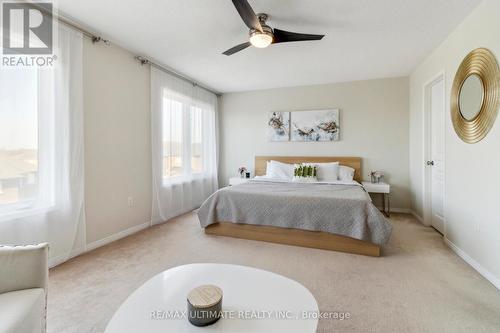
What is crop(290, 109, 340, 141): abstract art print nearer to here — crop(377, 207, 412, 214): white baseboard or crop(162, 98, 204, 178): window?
crop(377, 207, 412, 214): white baseboard

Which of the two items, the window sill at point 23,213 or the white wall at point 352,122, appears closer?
the window sill at point 23,213

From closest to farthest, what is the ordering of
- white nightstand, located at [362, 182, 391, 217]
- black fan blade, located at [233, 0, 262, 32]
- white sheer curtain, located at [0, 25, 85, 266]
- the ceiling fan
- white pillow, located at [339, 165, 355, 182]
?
black fan blade, located at [233, 0, 262, 32], the ceiling fan, white sheer curtain, located at [0, 25, 85, 266], white nightstand, located at [362, 182, 391, 217], white pillow, located at [339, 165, 355, 182]

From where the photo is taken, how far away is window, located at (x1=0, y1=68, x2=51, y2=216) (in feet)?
6.43

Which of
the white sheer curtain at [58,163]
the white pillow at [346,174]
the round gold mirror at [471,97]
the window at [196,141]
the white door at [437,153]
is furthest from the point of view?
the window at [196,141]

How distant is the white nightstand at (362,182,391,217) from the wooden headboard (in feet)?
1.36

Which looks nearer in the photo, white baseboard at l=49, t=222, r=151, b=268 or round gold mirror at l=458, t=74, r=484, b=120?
round gold mirror at l=458, t=74, r=484, b=120

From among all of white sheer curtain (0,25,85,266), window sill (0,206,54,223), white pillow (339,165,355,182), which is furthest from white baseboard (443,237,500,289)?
window sill (0,206,54,223)

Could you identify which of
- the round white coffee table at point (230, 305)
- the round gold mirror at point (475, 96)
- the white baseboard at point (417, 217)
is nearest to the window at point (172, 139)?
the round white coffee table at point (230, 305)

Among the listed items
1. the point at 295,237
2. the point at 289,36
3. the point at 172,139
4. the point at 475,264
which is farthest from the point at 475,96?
the point at 172,139

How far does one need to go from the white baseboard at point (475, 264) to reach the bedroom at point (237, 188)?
0.02 m

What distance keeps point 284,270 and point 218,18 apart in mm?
2626

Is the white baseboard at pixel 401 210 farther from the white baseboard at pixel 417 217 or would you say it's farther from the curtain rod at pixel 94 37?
the curtain rod at pixel 94 37

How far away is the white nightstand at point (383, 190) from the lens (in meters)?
3.91

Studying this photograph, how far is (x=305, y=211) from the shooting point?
2723 millimetres
